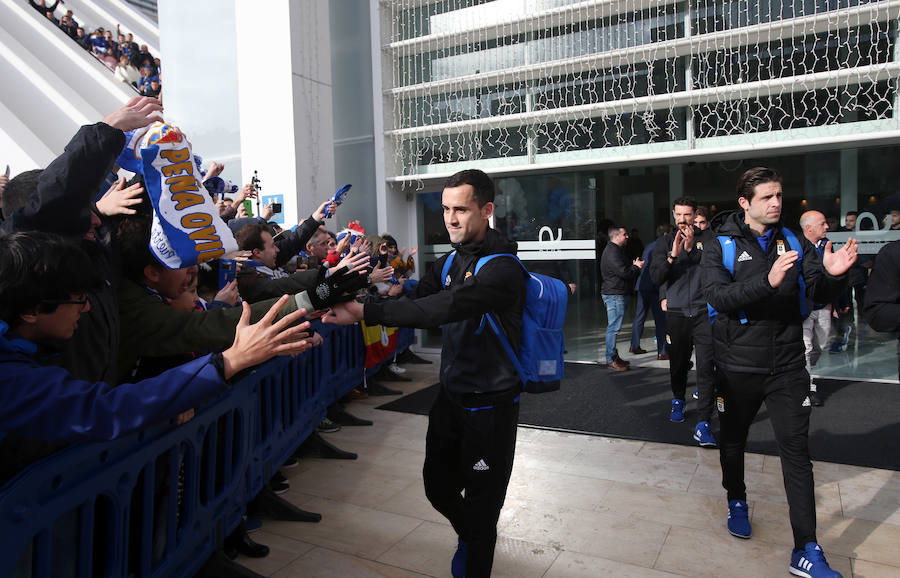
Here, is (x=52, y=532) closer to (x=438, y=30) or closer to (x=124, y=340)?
(x=124, y=340)

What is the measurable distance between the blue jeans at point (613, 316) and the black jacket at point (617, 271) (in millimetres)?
99

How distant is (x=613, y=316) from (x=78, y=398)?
7216 millimetres

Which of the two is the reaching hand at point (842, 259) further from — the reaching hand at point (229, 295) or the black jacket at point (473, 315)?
the reaching hand at point (229, 295)

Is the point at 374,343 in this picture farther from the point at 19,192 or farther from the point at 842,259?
the point at 842,259

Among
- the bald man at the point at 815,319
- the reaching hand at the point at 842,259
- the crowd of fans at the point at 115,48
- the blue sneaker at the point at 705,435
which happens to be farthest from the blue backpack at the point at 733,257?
the crowd of fans at the point at 115,48

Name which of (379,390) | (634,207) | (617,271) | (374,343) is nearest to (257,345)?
(374,343)

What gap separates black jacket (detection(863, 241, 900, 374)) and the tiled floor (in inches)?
51.1

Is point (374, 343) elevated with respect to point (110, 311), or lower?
lower

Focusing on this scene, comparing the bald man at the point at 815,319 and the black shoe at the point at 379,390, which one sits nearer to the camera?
the bald man at the point at 815,319

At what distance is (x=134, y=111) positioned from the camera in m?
2.64

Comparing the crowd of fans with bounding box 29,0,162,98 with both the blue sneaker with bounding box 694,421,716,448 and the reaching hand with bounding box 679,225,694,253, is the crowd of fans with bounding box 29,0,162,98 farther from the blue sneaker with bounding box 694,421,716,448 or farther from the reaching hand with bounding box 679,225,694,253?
the blue sneaker with bounding box 694,421,716,448

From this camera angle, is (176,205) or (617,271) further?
(617,271)

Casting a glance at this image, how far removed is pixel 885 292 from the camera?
3.04 meters

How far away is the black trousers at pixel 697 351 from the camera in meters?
5.07
